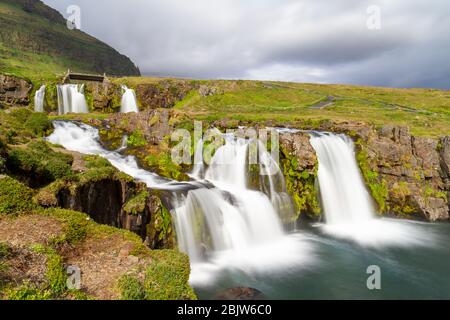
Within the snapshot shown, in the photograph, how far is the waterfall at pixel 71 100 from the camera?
67625mm

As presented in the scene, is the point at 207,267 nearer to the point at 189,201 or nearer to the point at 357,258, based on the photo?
the point at 189,201

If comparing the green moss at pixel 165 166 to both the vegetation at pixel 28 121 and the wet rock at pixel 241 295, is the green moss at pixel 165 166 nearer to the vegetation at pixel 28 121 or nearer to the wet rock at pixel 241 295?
the vegetation at pixel 28 121

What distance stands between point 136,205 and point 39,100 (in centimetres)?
6206

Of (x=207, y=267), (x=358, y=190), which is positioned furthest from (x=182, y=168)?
(x=358, y=190)

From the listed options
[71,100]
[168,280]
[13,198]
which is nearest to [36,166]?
[13,198]

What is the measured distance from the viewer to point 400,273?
878 inches

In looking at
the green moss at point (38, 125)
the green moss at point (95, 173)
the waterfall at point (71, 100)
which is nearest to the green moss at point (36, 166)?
the green moss at point (95, 173)

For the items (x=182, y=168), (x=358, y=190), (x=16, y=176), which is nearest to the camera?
(x=16, y=176)

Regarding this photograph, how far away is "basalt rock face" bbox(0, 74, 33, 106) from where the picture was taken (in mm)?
64625

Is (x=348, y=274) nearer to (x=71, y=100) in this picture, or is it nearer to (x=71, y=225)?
(x=71, y=225)

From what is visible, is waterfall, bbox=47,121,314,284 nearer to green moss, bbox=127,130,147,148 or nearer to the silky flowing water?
the silky flowing water

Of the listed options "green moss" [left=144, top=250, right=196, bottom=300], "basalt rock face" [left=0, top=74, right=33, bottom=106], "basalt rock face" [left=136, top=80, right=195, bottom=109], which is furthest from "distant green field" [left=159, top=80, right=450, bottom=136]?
"green moss" [left=144, top=250, right=196, bottom=300]

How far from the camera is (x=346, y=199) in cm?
3512

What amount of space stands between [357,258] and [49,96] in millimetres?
71282
